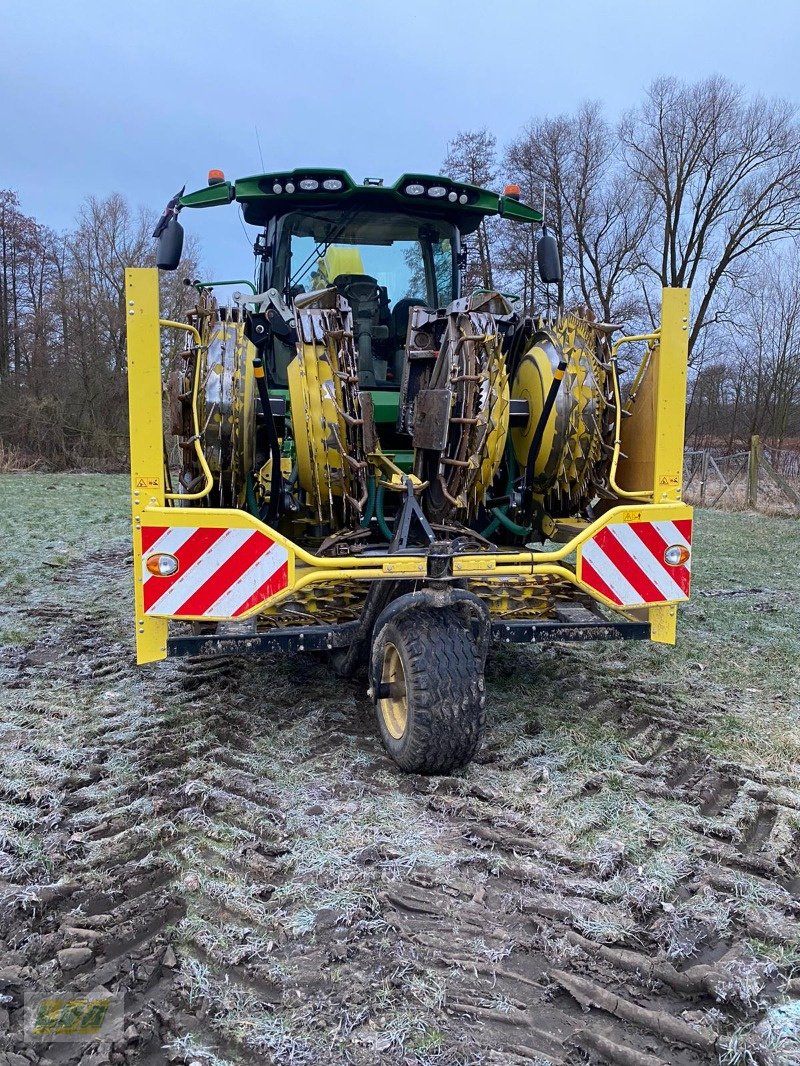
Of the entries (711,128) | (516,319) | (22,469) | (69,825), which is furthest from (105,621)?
(711,128)

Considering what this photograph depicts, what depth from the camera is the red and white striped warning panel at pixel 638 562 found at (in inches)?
141

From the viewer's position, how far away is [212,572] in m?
3.30

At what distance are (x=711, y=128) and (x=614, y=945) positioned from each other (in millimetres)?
28120

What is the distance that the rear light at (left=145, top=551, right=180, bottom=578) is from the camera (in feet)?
10.7

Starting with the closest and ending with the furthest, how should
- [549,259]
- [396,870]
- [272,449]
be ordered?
[396,870], [272,449], [549,259]

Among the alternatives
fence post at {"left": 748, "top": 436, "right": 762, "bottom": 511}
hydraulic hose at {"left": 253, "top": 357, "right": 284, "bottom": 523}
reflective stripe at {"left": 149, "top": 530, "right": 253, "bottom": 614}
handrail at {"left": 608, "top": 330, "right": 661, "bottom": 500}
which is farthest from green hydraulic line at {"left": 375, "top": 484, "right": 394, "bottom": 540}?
fence post at {"left": 748, "top": 436, "right": 762, "bottom": 511}

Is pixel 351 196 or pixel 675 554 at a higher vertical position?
pixel 351 196

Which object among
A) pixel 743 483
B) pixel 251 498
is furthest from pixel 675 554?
pixel 743 483

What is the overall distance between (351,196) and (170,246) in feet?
3.86

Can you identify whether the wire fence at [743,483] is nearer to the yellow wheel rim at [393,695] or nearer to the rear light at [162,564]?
the yellow wheel rim at [393,695]

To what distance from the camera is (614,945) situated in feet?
7.41

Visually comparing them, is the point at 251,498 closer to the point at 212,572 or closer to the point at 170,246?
the point at 212,572

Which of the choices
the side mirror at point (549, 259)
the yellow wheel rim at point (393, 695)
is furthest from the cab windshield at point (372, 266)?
the yellow wheel rim at point (393, 695)

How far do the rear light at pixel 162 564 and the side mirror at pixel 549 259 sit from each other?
8.68ft
